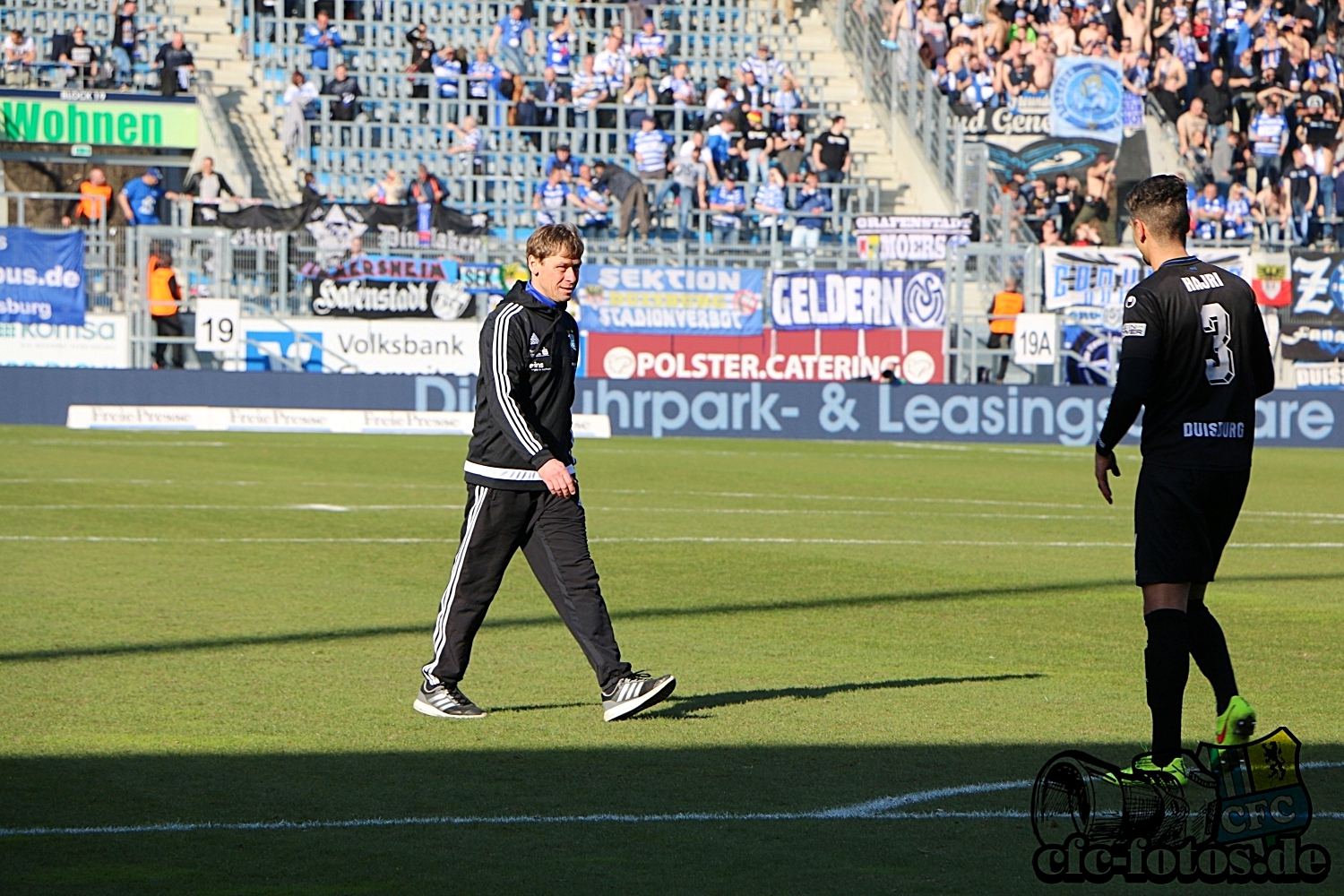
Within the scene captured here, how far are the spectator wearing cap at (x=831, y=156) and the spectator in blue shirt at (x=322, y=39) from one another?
9.66 metres

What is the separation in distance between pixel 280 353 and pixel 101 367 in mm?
3013

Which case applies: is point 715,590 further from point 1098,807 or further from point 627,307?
point 627,307

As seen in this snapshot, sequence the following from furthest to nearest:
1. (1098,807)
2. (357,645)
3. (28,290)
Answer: (28,290) < (357,645) < (1098,807)

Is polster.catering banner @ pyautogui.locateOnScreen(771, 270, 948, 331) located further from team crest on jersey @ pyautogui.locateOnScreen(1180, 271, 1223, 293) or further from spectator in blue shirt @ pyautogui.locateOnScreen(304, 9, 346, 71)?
team crest on jersey @ pyautogui.locateOnScreen(1180, 271, 1223, 293)

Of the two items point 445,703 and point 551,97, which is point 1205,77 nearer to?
point 551,97

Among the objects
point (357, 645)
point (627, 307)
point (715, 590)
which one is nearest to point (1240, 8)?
point (627, 307)

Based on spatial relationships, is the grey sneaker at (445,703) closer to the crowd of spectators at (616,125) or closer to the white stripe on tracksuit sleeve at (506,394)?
the white stripe on tracksuit sleeve at (506,394)

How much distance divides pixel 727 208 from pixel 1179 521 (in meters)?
28.4

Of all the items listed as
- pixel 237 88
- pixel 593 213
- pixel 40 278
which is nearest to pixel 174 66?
pixel 237 88

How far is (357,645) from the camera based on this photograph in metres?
9.41

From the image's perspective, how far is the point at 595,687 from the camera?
329 inches

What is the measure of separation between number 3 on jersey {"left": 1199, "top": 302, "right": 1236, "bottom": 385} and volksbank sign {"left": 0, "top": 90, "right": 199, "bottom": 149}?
30395 mm

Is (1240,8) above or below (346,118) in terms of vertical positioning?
above

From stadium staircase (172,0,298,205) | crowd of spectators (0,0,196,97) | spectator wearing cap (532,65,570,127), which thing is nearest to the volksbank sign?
crowd of spectators (0,0,196,97)
